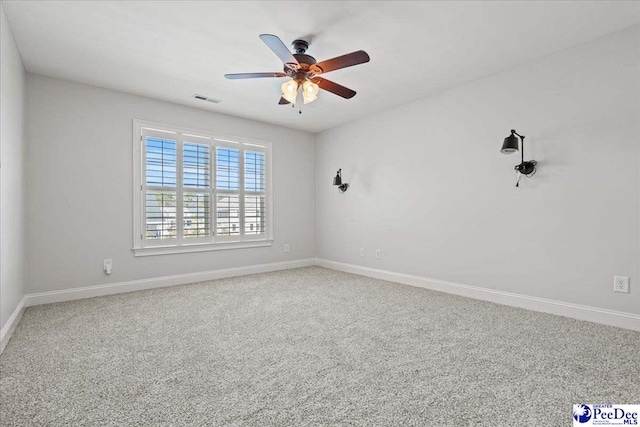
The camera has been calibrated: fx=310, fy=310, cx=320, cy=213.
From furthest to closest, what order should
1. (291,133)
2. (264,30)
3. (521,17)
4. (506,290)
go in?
(291,133)
(506,290)
(264,30)
(521,17)

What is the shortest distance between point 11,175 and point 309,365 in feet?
9.67

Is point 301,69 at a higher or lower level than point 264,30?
lower

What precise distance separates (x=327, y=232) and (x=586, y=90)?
3805mm

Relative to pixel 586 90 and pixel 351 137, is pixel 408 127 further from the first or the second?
pixel 586 90

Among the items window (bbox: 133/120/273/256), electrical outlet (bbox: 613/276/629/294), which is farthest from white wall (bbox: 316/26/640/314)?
window (bbox: 133/120/273/256)

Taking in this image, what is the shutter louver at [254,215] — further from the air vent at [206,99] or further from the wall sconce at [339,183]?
the air vent at [206,99]

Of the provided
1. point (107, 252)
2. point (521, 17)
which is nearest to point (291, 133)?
point (107, 252)

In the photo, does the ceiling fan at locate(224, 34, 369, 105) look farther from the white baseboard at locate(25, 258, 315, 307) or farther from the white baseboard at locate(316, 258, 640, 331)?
the white baseboard at locate(25, 258, 315, 307)

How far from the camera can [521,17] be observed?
240cm

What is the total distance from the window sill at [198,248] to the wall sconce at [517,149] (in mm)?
3560

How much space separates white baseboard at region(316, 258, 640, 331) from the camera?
8.38 ft

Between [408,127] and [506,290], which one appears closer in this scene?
[506,290]

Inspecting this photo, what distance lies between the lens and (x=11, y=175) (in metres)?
2.64

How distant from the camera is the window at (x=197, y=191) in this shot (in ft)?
13.1
